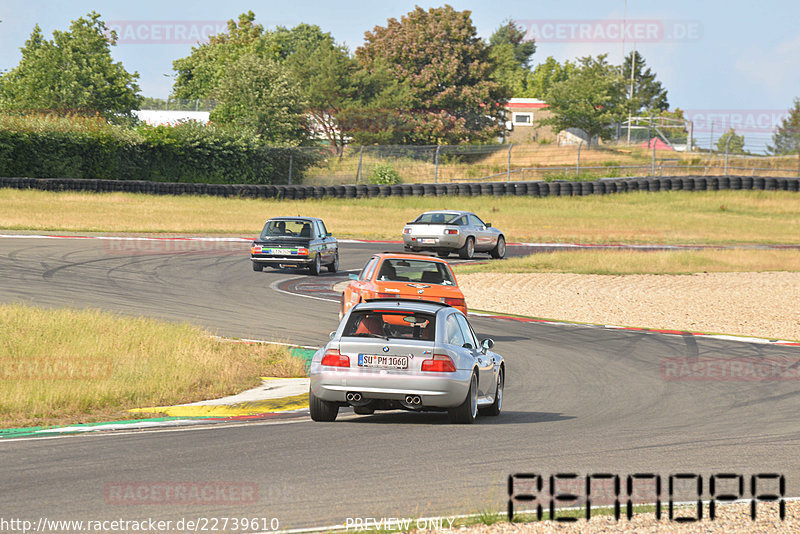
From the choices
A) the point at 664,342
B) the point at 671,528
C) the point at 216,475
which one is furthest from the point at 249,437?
the point at 664,342

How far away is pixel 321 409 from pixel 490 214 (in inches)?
1615

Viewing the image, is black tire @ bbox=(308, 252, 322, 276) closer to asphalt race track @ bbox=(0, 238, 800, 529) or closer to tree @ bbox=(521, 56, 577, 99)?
asphalt race track @ bbox=(0, 238, 800, 529)

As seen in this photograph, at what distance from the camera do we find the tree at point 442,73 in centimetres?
7719

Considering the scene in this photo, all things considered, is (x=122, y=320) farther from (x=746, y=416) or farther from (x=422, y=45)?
(x=422, y=45)

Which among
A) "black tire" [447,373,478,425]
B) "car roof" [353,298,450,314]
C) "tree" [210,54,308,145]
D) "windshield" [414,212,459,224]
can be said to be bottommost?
"black tire" [447,373,478,425]

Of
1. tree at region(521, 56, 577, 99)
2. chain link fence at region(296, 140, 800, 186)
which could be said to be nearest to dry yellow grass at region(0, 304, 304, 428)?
chain link fence at region(296, 140, 800, 186)

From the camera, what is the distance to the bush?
59688 mm

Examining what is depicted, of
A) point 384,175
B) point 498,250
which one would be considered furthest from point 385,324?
point 384,175

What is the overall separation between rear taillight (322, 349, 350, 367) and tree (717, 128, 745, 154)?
53166 mm

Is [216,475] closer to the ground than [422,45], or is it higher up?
closer to the ground

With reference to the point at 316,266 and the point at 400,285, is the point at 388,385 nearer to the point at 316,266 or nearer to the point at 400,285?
the point at 400,285

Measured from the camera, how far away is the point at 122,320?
16781 mm

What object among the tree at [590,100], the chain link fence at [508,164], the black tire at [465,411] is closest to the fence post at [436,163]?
the chain link fence at [508,164]

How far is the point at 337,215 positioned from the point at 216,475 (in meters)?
42.1
